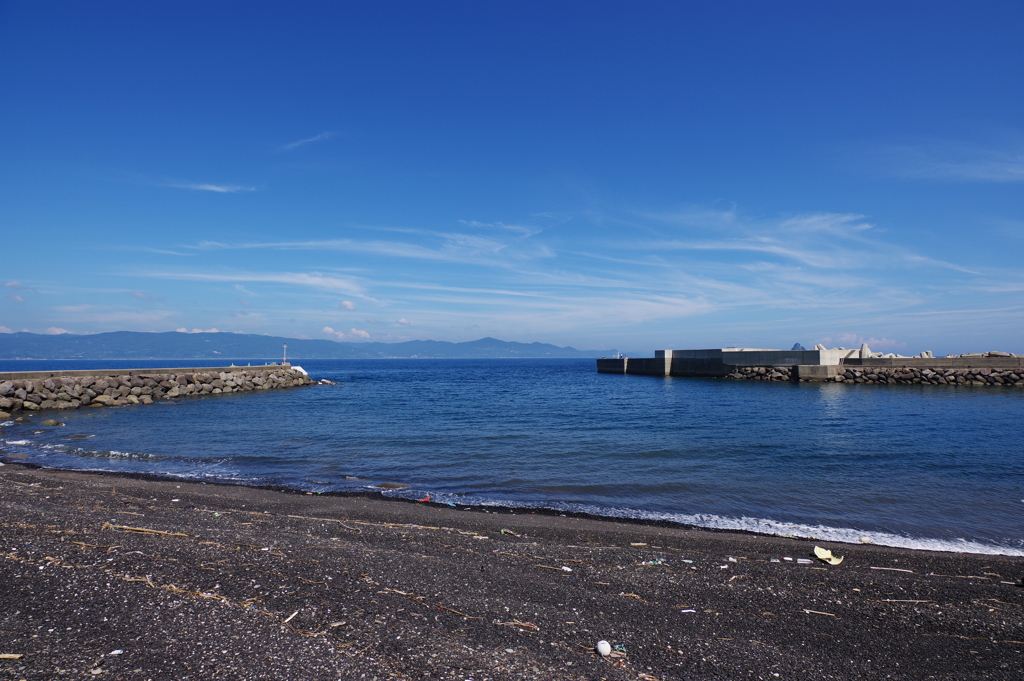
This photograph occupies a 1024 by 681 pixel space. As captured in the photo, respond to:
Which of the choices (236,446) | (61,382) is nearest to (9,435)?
(236,446)

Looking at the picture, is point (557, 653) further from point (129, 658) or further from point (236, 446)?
point (236, 446)

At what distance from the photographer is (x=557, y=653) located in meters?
4.31

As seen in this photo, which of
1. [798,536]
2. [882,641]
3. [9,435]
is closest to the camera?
[882,641]

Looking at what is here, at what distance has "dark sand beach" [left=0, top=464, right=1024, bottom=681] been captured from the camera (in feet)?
13.4

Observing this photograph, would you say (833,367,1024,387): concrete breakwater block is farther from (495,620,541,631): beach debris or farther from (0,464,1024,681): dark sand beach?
(495,620,541,631): beach debris

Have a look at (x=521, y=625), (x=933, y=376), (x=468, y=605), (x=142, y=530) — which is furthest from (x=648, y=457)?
(x=933, y=376)

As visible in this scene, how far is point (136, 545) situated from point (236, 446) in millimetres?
12119

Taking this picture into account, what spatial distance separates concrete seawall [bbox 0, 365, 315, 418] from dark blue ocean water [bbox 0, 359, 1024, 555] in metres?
2.96

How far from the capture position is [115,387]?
32812 millimetres

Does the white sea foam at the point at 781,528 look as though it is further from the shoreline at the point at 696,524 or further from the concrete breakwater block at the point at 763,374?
the concrete breakwater block at the point at 763,374

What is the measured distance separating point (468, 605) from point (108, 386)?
36235mm

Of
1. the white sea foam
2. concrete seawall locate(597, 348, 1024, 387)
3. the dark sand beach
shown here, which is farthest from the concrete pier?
the dark sand beach

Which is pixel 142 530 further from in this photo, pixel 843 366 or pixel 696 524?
pixel 843 366

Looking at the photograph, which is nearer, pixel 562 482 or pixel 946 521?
pixel 946 521
